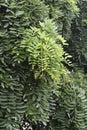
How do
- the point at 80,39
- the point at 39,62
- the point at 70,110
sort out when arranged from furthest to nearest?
the point at 80,39 → the point at 70,110 → the point at 39,62

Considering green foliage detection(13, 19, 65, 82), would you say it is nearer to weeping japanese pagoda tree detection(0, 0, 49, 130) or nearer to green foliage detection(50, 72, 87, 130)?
weeping japanese pagoda tree detection(0, 0, 49, 130)

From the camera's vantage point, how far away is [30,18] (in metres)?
2.00

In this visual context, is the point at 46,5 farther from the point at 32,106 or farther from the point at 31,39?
the point at 32,106

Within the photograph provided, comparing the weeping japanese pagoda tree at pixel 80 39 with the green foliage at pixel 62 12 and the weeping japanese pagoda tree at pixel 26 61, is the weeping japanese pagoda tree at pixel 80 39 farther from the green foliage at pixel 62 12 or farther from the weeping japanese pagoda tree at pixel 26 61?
the weeping japanese pagoda tree at pixel 26 61

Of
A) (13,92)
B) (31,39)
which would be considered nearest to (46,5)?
(31,39)

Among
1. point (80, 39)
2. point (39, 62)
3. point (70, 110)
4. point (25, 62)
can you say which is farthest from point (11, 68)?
point (80, 39)

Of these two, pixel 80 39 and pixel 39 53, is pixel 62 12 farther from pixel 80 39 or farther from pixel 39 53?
pixel 39 53

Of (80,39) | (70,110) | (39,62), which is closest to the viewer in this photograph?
(39,62)

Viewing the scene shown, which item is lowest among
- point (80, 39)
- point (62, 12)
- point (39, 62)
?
point (80, 39)

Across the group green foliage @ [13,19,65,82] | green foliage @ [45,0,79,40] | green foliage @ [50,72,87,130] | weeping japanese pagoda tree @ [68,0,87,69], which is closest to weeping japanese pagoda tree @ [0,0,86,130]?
green foliage @ [13,19,65,82]

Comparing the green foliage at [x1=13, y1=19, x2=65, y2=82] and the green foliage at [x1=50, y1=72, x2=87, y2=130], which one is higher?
the green foliage at [x1=13, y1=19, x2=65, y2=82]

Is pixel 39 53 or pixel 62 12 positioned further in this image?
pixel 62 12

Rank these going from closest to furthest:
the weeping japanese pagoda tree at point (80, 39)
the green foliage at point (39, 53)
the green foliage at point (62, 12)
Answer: the green foliage at point (39, 53) → the green foliage at point (62, 12) → the weeping japanese pagoda tree at point (80, 39)

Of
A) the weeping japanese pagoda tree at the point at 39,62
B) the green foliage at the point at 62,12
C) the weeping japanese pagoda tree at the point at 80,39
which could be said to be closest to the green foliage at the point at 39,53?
the weeping japanese pagoda tree at the point at 39,62
